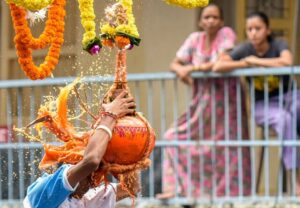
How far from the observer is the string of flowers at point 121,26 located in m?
4.59

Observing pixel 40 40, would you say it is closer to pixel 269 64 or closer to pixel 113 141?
pixel 113 141

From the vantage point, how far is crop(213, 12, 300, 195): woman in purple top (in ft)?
29.2

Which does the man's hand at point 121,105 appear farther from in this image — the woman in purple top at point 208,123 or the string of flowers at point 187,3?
the woman in purple top at point 208,123

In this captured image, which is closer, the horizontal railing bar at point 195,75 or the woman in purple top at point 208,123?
the horizontal railing bar at point 195,75

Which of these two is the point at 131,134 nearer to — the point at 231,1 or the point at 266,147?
the point at 266,147

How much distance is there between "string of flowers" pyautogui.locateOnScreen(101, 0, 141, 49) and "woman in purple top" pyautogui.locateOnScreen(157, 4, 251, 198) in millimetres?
4481

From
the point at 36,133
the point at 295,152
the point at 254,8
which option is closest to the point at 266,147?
the point at 295,152

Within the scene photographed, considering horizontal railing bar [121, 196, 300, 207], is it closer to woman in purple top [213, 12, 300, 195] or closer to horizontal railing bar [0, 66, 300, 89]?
woman in purple top [213, 12, 300, 195]

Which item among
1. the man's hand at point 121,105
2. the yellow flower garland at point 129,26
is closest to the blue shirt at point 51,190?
the man's hand at point 121,105

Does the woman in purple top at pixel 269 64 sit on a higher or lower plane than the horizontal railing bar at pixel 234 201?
higher

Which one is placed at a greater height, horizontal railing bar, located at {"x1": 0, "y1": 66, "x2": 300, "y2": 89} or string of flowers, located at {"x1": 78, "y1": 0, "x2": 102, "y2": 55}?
string of flowers, located at {"x1": 78, "y1": 0, "x2": 102, "y2": 55}

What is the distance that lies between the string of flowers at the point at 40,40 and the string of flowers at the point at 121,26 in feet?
0.60

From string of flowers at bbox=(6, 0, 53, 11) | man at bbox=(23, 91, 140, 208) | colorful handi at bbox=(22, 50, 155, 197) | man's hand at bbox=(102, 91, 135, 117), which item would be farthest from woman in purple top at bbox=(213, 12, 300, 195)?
string of flowers at bbox=(6, 0, 53, 11)

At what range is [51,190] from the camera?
188 inches
